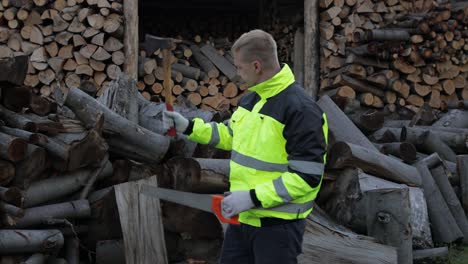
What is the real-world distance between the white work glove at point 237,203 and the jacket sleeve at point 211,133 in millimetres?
Answer: 611

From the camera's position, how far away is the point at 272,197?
290cm

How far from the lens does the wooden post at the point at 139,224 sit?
443 cm

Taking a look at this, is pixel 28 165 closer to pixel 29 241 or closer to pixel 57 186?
pixel 57 186

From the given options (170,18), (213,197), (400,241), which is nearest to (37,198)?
(213,197)

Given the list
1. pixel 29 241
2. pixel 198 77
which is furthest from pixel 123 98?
pixel 198 77

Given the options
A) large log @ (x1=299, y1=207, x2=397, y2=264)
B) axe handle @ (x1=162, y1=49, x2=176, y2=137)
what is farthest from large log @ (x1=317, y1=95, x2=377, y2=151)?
axe handle @ (x1=162, y1=49, x2=176, y2=137)

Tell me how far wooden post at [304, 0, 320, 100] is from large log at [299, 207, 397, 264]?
197 inches

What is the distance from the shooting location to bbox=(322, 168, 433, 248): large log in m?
5.11

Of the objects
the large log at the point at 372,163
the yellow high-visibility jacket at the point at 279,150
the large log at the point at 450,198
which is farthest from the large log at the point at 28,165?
the large log at the point at 450,198

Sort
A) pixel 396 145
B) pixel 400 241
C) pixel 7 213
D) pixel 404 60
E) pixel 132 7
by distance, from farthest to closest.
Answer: pixel 404 60 → pixel 132 7 → pixel 396 145 → pixel 400 241 → pixel 7 213

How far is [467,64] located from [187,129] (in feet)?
23.9

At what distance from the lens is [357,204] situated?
5.12 m

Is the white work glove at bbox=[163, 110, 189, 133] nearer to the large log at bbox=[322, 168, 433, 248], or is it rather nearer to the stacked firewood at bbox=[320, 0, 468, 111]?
the large log at bbox=[322, 168, 433, 248]

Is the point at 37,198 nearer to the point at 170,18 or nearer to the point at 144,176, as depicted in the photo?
the point at 144,176
